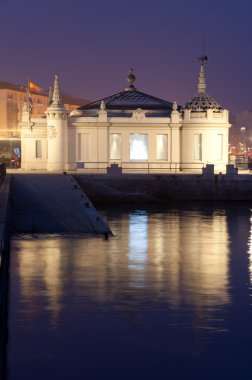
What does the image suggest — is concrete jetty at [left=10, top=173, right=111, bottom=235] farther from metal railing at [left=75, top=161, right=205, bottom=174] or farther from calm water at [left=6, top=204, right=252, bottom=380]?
metal railing at [left=75, top=161, right=205, bottom=174]

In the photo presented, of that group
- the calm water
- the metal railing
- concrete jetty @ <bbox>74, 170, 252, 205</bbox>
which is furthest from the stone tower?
the calm water

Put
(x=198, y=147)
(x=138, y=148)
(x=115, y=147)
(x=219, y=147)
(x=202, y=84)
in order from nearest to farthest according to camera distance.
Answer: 1. (x=138, y=148)
2. (x=115, y=147)
3. (x=198, y=147)
4. (x=219, y=147)
5. (x=202, y=84)

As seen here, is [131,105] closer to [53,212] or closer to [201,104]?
[201,104]

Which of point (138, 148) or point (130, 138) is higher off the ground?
point (130, 138)

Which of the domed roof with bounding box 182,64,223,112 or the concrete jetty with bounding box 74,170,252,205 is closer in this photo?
the concrete jetty with bounding box 74,170,252,205

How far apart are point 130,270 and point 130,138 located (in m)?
35.4

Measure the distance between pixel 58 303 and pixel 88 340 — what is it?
12.5ft

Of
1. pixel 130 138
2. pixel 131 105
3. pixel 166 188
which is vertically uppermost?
pixel 131 105

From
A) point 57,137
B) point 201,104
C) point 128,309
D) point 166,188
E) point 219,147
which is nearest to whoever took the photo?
point 128,309

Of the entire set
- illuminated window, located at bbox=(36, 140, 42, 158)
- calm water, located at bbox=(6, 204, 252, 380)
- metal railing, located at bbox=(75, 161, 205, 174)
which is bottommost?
calm water, located at bbox=(6, 204, 252, 380)

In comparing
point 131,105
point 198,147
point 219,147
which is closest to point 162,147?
point 198,147

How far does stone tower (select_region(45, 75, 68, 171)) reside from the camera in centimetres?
6300

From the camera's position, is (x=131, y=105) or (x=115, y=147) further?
(x=131, y=105)

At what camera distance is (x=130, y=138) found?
63.2m
